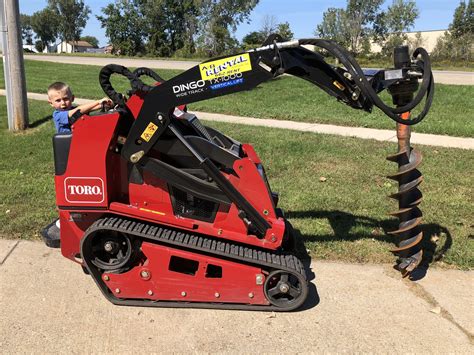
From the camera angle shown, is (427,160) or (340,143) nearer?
(427,160)

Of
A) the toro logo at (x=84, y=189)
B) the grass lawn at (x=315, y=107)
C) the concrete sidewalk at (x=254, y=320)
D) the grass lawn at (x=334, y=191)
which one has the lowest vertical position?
the concrete sidewalk at (x=254, y=320)

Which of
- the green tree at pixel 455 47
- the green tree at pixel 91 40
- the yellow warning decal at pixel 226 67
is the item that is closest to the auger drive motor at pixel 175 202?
the yellow warning decal at pixel 226 67

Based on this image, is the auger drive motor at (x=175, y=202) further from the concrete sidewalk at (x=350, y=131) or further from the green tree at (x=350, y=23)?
the green tree at (x=350, y=23)

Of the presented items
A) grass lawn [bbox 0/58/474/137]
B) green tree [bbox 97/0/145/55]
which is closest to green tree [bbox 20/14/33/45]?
green tree [bbox 97/0/145/55]

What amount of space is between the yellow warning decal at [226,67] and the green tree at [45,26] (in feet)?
366

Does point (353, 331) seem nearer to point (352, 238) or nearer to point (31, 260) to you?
point (352, 238)

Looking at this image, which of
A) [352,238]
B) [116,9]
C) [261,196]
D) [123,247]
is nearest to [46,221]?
[123,247]

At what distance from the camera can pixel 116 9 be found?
210 ft

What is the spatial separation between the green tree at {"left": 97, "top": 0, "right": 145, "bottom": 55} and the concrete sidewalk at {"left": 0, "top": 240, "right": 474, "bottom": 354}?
197 feet

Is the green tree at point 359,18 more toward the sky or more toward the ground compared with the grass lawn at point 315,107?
more toward the sky

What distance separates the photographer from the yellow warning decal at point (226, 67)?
121 inches

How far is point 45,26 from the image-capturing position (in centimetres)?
10744

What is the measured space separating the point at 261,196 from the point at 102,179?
1.13 meters

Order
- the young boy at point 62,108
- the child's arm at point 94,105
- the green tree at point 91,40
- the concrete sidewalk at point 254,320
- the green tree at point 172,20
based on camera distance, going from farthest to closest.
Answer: the green tree at point 91,40, the green tree at point 172,20, the young boy at point 62,108, the child's arm at point 94,105, the concrete sidewalk at point 254,320
